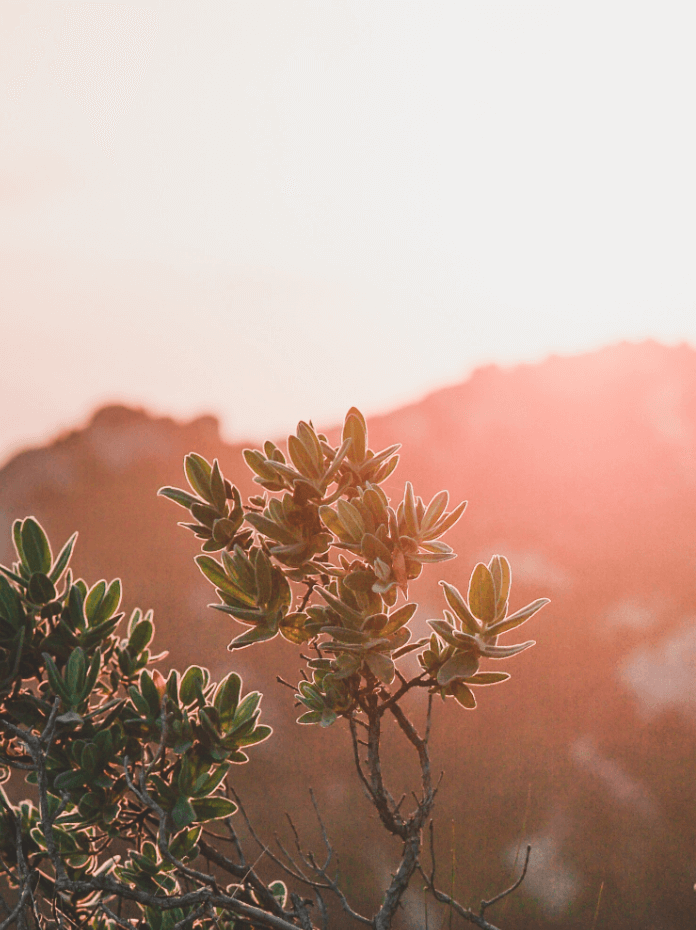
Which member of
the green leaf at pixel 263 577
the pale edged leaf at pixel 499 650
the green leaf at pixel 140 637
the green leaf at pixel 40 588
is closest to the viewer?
the pale edged leaf at pixel 499 650

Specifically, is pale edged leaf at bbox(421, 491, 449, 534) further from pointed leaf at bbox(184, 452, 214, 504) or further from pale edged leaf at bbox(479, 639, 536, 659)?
pointed leaf at bbox(184, 452, 214, 504)

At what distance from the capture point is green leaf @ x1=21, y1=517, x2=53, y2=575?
3.79 ft

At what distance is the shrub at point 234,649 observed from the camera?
3.21 ft

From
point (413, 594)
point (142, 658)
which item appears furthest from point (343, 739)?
point (142, 658)

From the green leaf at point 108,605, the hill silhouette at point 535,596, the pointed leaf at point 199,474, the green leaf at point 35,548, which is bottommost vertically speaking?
the hill silhouette at point 535,596

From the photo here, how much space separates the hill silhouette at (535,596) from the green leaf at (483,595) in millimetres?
1980

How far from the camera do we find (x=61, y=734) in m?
1.16

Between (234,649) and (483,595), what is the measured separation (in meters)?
0.37

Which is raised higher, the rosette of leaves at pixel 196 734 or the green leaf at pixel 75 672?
the green leaf at pixel 75 672

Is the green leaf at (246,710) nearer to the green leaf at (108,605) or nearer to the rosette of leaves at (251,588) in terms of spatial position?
the rosette of leaves at (251,588)

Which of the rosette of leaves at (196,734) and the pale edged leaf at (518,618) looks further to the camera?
the rosette of leaves at (196,734)

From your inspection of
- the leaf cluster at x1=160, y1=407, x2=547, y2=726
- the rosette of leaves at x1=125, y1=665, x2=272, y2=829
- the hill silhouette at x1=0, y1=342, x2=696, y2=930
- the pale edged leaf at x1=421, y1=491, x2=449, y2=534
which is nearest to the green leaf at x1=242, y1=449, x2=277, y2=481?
the leaf cluster at x1=160, y1=407, x2=547, y2=726

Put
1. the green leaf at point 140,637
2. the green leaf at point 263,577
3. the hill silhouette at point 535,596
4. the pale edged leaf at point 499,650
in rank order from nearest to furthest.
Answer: the pale edged leaf at point 499,650 → the green leaf at point 263,577 → the green leaf at point 140,637 → the hill silhouette at point 535,596

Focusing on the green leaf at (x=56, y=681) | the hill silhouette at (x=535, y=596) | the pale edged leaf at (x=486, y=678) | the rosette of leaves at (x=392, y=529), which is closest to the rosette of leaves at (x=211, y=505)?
the rosette of leaves at (x=392, y=529)
